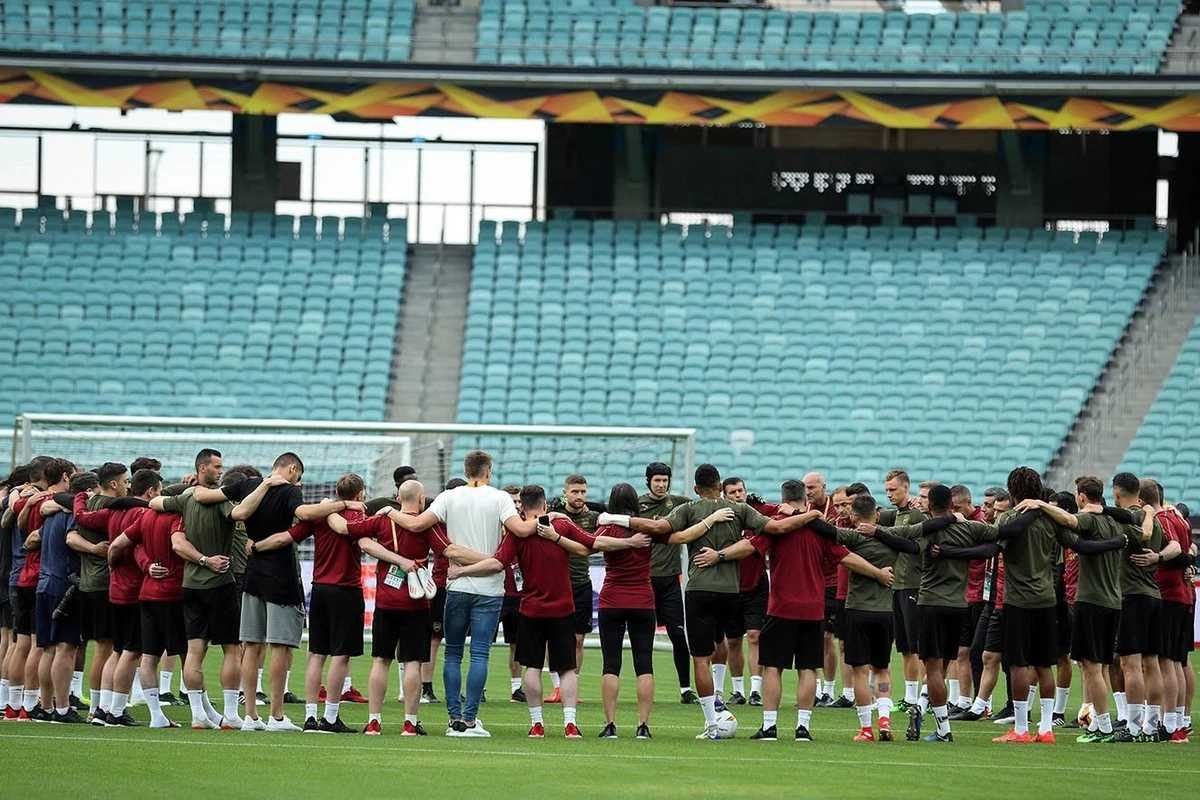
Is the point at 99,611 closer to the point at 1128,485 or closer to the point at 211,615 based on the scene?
the point at 211,615

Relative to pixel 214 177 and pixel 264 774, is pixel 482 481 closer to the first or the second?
pixel 264 774

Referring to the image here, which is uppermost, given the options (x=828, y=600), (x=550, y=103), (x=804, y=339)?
(x=550, y=103)

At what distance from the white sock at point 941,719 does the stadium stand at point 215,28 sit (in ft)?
81.4

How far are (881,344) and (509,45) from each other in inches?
403

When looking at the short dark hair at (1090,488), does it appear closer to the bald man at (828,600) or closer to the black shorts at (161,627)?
the bald man at (828,600)

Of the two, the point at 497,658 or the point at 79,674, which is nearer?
the point at 79,674

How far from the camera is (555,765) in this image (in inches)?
456

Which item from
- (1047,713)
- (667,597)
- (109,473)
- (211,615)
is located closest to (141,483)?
(109,473)

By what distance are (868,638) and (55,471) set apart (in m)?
7.00

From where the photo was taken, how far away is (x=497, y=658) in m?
23.0

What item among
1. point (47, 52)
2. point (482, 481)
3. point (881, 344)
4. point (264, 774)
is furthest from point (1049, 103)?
point (264, 774)

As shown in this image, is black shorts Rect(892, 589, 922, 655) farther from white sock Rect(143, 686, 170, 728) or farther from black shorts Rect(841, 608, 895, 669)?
white sock Rect(143, 686, 170, 728)

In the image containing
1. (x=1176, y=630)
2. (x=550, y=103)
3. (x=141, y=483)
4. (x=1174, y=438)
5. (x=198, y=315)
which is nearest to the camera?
(x=141, y=483)

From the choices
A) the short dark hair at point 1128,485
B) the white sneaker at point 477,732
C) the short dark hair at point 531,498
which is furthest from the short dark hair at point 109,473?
the short dark hair at point 1128,485
